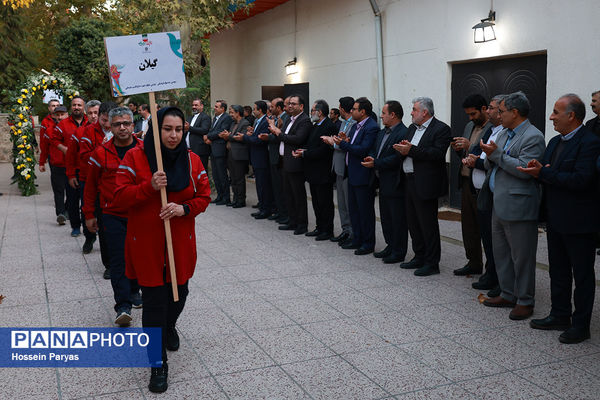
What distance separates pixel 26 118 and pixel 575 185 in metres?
13.3

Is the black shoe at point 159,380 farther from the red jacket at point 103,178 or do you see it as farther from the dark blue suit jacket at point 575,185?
the dark blue suit jacket at point 575,185

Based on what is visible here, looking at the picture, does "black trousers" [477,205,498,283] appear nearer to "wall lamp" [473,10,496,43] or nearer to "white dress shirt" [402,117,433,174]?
"white dress shirt" [402,117,433,174]

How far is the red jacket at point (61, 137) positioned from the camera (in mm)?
10609

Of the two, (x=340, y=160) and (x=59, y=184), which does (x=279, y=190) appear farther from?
(x=59, y=184)

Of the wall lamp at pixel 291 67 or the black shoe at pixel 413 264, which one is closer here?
the black shoe at pixel 413 264

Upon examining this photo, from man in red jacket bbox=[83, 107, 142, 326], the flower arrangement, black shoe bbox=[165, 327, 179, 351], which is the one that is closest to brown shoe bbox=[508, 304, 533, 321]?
black shoe bbox=[165, 327, 179, 351]

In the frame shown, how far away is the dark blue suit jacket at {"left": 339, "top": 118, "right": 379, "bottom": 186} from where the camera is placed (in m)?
8.46

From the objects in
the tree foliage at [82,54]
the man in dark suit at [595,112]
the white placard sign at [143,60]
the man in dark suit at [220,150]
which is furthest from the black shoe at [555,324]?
the tree foliage at [82,54]

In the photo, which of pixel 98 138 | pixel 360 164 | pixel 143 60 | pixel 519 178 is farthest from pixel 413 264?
pixel 143 60

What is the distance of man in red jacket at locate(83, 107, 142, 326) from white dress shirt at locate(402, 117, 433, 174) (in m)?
3.30

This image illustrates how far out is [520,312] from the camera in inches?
227

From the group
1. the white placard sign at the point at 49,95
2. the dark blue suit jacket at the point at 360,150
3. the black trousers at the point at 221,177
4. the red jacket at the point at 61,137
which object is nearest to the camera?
the dark blue suit jacket at the point at 360,150

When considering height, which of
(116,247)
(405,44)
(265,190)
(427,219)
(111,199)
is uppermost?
(405,44)

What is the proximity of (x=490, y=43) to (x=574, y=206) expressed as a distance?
5.83 meters
